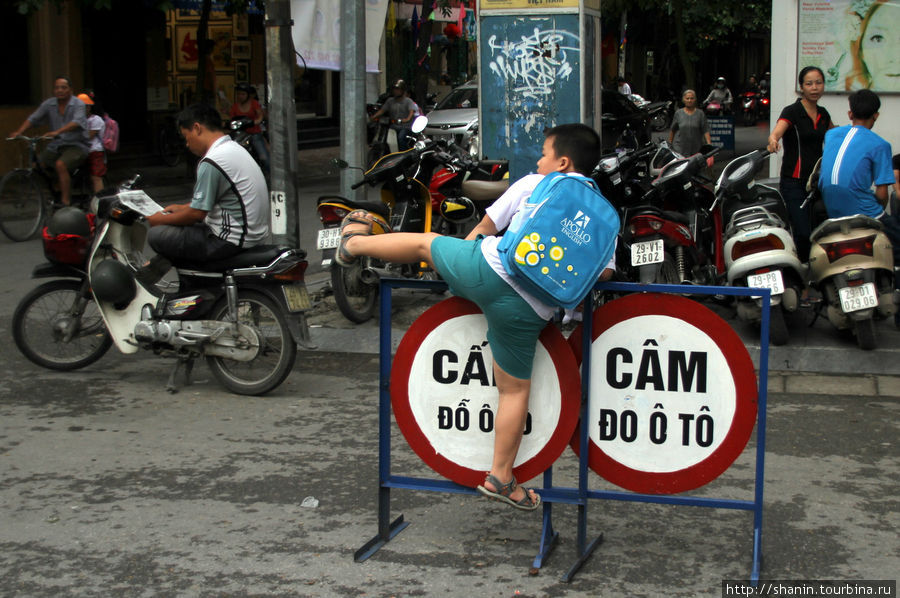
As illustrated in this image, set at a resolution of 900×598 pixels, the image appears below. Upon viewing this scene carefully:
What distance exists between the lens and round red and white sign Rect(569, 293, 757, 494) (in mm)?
3846

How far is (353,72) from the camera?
8.74 meters

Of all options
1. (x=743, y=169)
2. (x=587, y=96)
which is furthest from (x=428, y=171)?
(x=743, y=169)

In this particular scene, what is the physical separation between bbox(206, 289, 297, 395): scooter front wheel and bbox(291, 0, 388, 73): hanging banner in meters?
A: 2.43

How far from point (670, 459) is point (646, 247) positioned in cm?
356

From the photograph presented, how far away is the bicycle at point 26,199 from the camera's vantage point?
1207cm

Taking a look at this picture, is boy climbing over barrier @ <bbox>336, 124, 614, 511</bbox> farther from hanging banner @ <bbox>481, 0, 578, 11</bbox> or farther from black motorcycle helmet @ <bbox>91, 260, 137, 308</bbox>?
hanging banner @ <bbox>481, 0, 578, 11</bbox>

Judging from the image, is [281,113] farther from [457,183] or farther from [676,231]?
[676,231]

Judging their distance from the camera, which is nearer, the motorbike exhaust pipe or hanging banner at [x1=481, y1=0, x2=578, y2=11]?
the motorbike exhaust pipe

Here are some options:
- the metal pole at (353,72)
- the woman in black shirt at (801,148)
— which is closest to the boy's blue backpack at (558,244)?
the woman in black shirt at (801,148)

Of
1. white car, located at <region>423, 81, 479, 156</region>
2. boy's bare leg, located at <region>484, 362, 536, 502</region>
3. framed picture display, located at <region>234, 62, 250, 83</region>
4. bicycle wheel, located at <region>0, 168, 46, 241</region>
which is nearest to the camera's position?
boy's bare leg, located at <region>484, 362, 536, 502</region>

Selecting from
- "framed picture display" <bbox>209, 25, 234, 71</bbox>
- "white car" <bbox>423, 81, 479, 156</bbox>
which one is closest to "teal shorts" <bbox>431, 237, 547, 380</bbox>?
"white car" <bbox>423, 81, 479, 156</bbox>

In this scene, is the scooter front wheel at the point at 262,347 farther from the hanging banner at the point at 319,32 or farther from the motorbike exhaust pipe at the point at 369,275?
the hanging banner at the point at 319,32

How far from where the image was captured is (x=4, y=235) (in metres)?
12.4

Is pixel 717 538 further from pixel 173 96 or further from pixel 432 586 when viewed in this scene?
pixel 173 96
